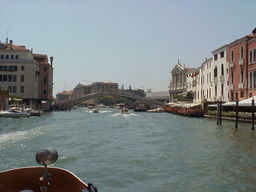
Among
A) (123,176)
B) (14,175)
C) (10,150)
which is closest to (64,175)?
(14,175)

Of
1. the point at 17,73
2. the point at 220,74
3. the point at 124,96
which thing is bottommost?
the point at 124,96

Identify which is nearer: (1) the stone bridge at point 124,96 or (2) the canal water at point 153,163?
(2) the canal water at point 153,163

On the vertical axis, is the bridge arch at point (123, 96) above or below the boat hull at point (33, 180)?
above

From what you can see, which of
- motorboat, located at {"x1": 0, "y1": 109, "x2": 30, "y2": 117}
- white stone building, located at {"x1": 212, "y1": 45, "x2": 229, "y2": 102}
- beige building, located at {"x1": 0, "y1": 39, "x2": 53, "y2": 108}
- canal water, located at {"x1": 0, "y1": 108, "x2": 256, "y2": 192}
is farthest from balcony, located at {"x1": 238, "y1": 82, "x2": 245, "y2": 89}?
beige building, located at {"x1": 0, "y1": 39, "x2": 53, "y2": 108}

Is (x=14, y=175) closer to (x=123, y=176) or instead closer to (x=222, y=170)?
(x=123, y=176)

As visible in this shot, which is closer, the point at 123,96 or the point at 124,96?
the point at 124,96

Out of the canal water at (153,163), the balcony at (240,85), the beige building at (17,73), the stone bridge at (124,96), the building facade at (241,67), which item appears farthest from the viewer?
the stone bridge at (124,96)

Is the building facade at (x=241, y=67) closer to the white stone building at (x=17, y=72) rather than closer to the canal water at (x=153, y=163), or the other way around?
the canal water at (x=153, y=163)

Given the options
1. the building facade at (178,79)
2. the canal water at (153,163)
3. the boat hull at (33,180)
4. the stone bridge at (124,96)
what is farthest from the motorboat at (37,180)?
the building facade at (178,79)

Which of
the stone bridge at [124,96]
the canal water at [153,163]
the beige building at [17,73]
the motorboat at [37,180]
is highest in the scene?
the beige building at [17,73]

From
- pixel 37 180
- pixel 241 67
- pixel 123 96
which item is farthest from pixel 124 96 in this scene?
pixel 37 180

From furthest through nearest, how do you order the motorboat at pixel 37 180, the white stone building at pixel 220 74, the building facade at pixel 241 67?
the white stone building at pixel 220 74 < the building facade at pixel 241 67 < the motorboat at pixel 37 180

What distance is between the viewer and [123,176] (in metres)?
10.4

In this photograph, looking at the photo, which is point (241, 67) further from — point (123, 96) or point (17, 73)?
point (123, 96)
